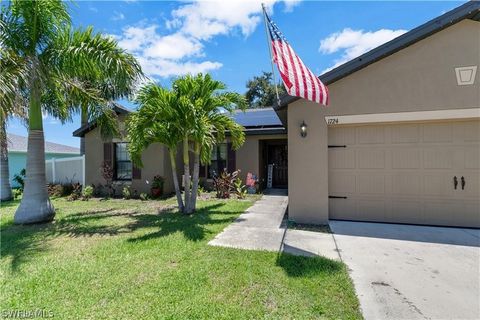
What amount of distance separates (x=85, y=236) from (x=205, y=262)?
3.40 metres

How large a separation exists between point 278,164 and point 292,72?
8.92 metres

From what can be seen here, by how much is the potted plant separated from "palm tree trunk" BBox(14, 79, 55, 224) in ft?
13.9

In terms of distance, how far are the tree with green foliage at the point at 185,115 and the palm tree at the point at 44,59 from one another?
2.99ft

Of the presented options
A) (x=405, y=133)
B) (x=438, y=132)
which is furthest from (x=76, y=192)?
(x=438, y=132)

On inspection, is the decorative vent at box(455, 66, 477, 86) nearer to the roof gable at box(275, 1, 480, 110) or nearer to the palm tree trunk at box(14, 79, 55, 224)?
the roof gable at box(275, 1, 480, 110)

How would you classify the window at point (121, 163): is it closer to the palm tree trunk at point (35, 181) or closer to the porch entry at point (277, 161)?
the palm tree trunk at point (35, 181)

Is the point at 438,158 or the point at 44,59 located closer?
the point at 438,158

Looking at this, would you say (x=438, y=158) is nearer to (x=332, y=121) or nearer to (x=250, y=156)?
(x=332, y=121)

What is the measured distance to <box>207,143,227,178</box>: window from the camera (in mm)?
12297

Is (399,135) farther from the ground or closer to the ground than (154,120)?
closer to the ground

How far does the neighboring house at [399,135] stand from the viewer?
5.54m

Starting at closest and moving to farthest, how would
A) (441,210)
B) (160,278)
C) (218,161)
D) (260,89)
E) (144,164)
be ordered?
1. (160,278)
2. (441,210)
3. (144,164)
4. (218,161)
5. (260,89)

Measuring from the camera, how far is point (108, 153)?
11977 mm

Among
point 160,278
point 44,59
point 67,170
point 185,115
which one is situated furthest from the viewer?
point 67,170
